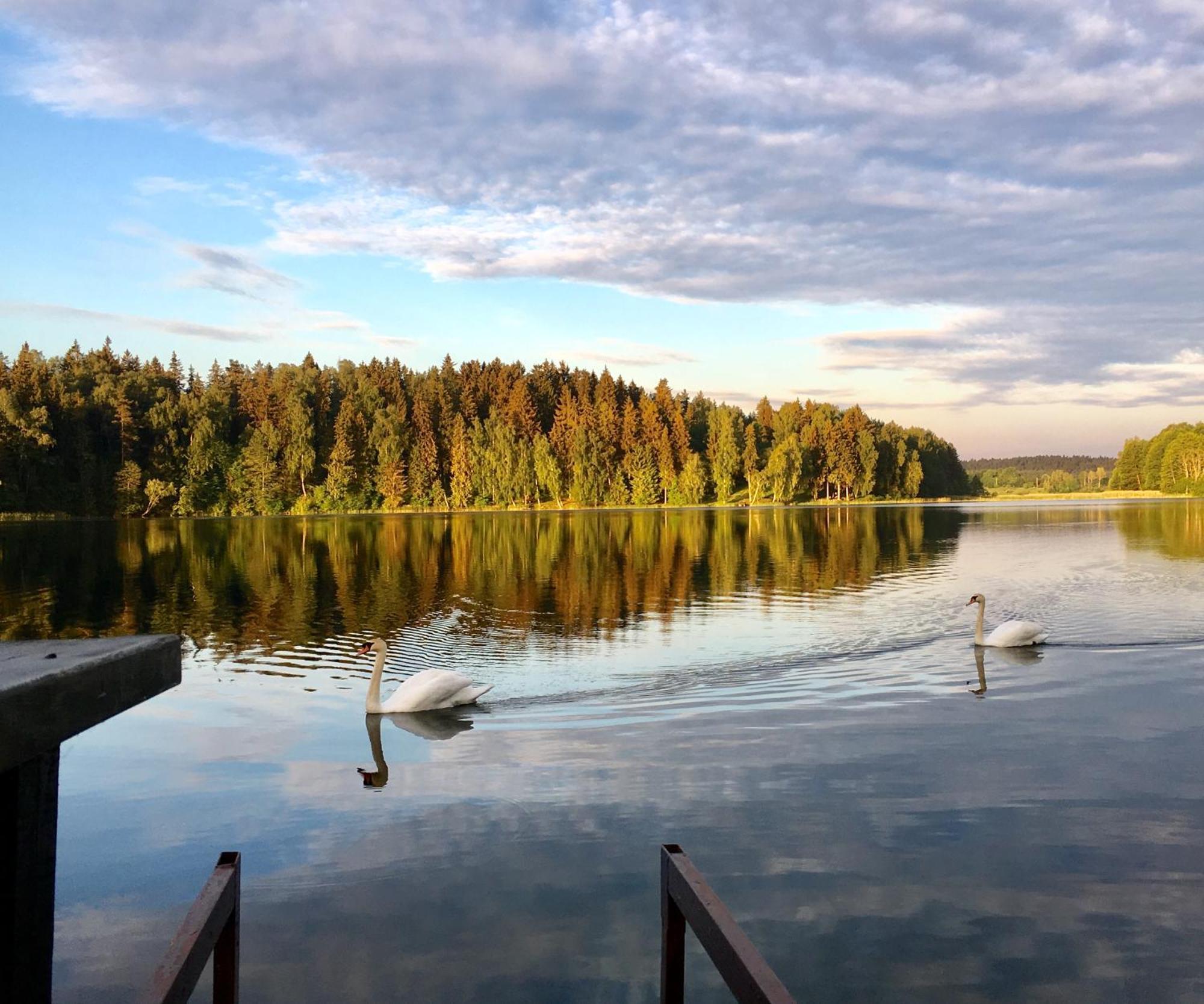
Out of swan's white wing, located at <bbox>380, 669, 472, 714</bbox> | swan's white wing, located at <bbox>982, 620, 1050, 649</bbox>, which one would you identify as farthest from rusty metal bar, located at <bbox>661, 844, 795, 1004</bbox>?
swan's white wing, located at <bbox>982, 620, 1050, 649</bbox>

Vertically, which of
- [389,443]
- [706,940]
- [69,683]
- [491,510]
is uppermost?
[389,443]

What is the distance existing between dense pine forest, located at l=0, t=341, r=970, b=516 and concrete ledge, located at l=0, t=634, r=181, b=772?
114 meters

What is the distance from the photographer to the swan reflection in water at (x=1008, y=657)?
17.6m

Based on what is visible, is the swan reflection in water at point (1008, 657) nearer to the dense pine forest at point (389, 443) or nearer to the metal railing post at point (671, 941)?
the metal railing post at point (671, 941)

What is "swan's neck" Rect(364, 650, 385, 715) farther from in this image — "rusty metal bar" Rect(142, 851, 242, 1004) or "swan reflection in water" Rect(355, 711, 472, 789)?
"rusty metal bar" Rect(142, 851, 242, 1004)

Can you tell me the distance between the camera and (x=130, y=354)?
459ft

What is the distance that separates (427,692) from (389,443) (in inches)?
4844

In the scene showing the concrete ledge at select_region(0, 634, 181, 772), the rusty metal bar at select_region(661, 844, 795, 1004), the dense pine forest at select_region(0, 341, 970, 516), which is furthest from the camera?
the dense pine forest at select_region(0, 341, 970, 516)

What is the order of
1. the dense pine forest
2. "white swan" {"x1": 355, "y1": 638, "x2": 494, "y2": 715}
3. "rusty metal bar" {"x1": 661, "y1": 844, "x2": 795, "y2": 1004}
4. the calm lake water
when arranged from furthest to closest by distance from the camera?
the dense pine forest, "white swan" {"x1": 355, "y1": 638, "x2": 494, "y2": 715}, the calm lake water, "rusty metal bar" {"x1": 661, "y1": 844, "x2": 795, "y2": 1004}

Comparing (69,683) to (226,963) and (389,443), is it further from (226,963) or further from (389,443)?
(389,443)

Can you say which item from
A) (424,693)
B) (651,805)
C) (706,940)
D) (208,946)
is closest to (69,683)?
(208,946)

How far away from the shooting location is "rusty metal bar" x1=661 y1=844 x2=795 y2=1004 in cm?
338

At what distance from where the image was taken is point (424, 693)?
14.0m

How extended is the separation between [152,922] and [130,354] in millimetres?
148334
